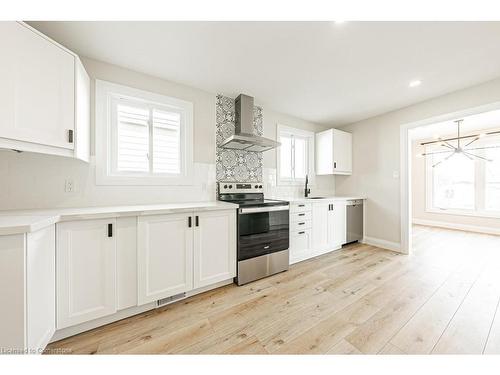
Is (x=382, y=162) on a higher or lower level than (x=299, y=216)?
higher

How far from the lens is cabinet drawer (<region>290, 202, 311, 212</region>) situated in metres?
2.69

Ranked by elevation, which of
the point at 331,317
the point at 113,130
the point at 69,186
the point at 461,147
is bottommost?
the point at 331,317

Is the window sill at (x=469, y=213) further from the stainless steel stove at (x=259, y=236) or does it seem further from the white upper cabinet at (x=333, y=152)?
the stainless steel stove at (x=259, y=236)

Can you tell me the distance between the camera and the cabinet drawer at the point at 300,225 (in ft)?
8.85

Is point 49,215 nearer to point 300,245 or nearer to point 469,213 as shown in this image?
point 300,245

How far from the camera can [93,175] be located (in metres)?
1.86

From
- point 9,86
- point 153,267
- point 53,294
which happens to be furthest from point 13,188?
point 153,267

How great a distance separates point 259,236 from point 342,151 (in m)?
2.56

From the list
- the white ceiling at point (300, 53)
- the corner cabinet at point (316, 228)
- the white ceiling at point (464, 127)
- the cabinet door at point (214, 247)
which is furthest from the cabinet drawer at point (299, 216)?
the white ceiling at point (464, 127)

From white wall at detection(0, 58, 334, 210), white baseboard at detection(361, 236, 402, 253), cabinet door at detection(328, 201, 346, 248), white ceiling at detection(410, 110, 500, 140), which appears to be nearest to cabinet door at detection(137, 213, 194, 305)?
white wall at detection(0, 58, 334, 210)

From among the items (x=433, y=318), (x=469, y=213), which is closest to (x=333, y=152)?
(x=433, y=318)

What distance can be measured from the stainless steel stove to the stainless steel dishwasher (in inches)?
61.8

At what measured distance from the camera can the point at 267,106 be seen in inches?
120
